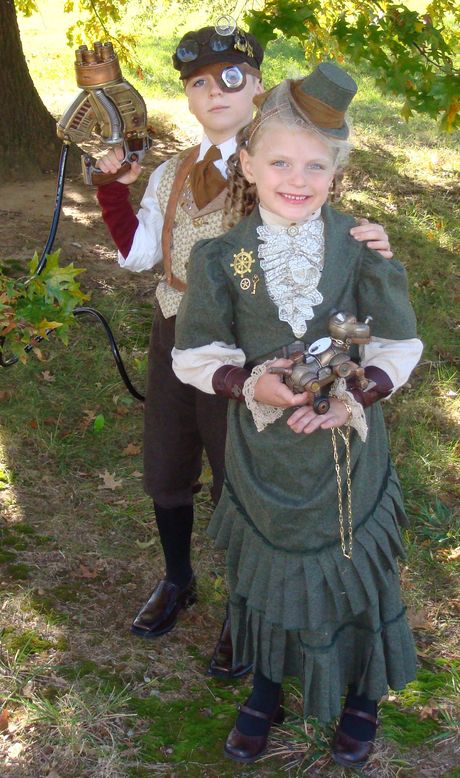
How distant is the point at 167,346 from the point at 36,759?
130 centimetres

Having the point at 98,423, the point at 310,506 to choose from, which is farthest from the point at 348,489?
the point at 98,423

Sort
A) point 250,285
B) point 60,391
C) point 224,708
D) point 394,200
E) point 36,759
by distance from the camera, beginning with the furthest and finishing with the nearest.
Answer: point 394,200 < point 60,391 < point 224,708 < point 36,759 < point 250,285

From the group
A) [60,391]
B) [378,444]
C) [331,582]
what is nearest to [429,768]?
[331,582]

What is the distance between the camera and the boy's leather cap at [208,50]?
96.6 inches

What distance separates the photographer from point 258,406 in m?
2.14

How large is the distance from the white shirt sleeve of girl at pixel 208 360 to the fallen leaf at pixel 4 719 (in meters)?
1.28

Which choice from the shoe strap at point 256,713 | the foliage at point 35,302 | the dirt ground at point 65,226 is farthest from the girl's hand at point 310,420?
the dirt ground at point 65,226

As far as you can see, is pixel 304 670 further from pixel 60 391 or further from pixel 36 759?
pixel 60 391

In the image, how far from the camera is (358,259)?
2199mm

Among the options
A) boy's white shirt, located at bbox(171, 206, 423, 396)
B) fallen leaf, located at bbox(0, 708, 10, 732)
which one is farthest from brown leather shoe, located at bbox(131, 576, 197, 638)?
boy's white shirt, located at bbox(171, 206, 423, 396)

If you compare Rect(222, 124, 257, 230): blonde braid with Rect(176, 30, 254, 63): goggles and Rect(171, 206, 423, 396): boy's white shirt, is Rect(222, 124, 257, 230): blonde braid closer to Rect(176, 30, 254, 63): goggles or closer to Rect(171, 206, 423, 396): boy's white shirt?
Rect(171, 206, 423, 396): boy's white shirt

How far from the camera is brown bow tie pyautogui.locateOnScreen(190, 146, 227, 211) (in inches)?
98.6

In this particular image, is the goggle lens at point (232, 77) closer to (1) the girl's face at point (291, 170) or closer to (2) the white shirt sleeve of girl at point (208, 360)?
(1) the girl's face at point (291, 170)

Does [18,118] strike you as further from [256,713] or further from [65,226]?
[256,713]
